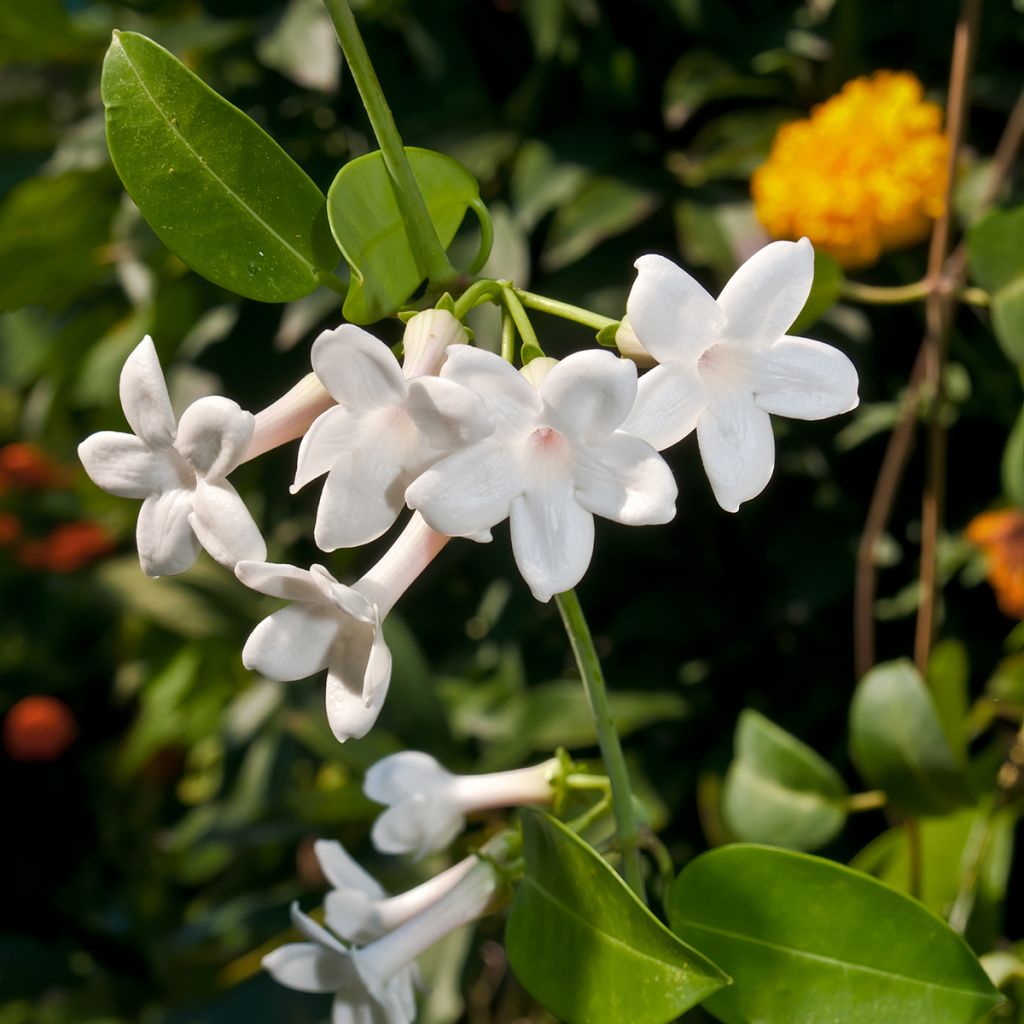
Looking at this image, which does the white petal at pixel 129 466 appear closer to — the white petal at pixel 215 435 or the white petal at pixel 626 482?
the white petal at pixel 215 435

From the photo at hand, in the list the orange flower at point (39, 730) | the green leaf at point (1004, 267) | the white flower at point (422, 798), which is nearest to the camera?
the white flower at point (422, 798)

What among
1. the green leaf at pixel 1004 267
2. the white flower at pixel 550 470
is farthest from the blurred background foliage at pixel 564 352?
the white flower at pixel 550 470

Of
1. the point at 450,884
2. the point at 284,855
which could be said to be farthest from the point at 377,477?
the point at 284,855

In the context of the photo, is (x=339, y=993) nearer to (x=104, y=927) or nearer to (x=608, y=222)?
(x=608, y=222)

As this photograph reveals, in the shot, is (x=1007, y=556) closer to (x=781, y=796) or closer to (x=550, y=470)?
(x=781, y=796)

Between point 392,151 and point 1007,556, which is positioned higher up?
point 392,151

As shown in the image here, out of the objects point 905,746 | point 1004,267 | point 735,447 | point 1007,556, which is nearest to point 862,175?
point 1004,267
